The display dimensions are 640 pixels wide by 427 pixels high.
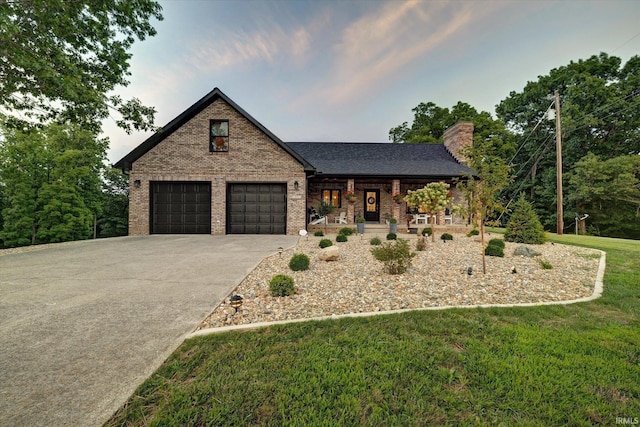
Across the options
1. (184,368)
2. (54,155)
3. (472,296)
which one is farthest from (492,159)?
(54,155)

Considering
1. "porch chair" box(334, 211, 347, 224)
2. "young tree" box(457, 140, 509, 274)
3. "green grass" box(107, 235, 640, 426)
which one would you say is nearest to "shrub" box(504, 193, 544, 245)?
"young tree" box(457, 140, 509, 274)

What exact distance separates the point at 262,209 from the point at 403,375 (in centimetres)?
1088

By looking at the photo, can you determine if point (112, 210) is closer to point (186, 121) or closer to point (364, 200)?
point (186, 121)

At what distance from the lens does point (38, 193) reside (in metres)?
17.3

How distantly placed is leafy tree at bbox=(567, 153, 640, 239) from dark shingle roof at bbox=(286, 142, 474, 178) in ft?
39.1

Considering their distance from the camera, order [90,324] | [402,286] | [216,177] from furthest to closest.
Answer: [216,177] < [402,286] < [90,324]

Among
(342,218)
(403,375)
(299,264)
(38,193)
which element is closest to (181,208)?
(342,218)

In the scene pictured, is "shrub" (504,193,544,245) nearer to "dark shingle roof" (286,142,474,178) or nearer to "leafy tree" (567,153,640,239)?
"dark shingle roof" (286,142,474,178)

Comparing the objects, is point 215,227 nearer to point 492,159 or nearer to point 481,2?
point 492,159

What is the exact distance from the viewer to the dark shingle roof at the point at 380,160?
47.8 feet

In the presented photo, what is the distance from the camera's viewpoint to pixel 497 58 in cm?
1345

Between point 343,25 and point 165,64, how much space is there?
9.31 metres

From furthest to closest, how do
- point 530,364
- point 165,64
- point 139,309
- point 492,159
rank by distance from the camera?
point 165,64 < point 492,159 < point 139,309 < point 530,364

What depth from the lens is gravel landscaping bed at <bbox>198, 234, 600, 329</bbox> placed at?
12.1 ft
